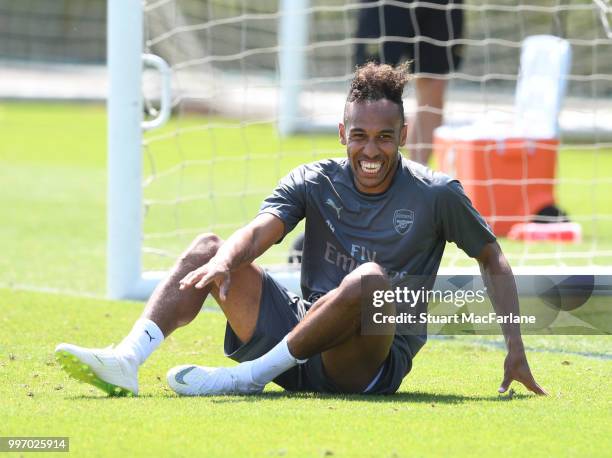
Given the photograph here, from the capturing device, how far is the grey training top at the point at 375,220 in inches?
169

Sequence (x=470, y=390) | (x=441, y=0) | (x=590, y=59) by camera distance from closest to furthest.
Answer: (x=470, y=390), (x=441, y=0), (x=590, y=59)

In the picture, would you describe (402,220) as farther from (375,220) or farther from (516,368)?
(516,368)

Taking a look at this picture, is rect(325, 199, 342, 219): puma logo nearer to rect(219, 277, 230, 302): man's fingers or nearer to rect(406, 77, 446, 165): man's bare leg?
rect(219, 277, 230, 302): man's fingers

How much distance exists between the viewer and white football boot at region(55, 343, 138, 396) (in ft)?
13.4

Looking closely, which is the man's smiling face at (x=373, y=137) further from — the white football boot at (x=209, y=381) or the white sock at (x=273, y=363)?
the white football boot at (x=209, y=381)

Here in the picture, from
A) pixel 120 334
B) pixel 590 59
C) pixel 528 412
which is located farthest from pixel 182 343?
pixel 590 59

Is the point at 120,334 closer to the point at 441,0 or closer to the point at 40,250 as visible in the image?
the point at 40,250

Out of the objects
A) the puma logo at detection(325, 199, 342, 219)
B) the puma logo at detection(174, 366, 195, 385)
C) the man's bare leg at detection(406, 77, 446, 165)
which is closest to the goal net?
the man's bare leg at detection(406, 77, 446, 165)

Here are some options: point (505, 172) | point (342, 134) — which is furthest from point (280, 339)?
point (505, 172)

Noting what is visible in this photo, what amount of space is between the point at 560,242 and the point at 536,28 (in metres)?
10.4

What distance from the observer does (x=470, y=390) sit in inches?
176

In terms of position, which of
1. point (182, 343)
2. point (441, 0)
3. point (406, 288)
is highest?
point (441, 0)

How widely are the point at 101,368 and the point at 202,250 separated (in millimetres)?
560

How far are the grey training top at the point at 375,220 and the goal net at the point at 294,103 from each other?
231 centimetres
